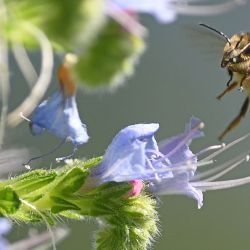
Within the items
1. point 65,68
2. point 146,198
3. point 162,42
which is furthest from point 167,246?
point 65,68

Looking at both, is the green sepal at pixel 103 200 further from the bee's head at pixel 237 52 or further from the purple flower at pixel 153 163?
the bee's head at pixel 237 52

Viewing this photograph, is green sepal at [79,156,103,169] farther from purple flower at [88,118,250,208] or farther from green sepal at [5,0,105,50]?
green sepal at [5,0,105,50]

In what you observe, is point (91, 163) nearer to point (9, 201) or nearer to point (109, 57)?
point (9, 201)

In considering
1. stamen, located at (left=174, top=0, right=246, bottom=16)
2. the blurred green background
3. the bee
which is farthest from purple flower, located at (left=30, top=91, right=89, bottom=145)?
the blurred green background

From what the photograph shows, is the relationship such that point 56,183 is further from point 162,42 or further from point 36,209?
point 162,42

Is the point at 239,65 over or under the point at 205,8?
under

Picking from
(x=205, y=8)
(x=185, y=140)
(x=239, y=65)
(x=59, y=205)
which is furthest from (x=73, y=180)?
(x=239, y=65)
